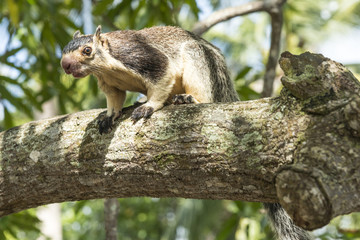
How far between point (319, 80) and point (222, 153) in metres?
0.85

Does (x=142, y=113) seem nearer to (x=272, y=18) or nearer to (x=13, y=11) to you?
(x=13, y=11)

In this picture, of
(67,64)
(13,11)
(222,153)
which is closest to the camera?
(222,153)

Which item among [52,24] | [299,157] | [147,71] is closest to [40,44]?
[52,24]

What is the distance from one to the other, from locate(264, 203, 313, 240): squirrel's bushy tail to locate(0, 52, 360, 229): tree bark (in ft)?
2.73

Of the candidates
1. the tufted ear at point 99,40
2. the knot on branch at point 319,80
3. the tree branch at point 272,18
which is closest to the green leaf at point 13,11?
the tufted ear at point 99,40

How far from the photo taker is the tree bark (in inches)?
104

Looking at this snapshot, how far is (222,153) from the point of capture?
313cm

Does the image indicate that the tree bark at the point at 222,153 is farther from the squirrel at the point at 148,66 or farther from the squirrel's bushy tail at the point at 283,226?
the squirrel's bushy tail at the point at 283,226

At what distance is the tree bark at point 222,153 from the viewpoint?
8.69 feet

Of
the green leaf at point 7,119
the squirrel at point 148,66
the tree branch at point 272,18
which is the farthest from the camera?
the tree branch at point 272,18

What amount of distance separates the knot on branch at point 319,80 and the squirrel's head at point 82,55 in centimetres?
227

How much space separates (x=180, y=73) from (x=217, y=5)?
19.3 feet

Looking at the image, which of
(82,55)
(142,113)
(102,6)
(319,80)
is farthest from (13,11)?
(319,80)

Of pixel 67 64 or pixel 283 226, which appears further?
pixel 67 64
